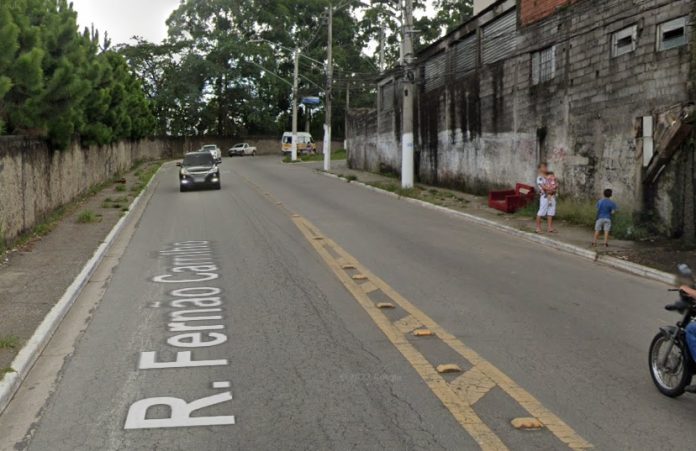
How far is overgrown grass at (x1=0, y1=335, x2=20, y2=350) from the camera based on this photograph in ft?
22.6

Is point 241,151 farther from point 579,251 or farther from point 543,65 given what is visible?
point 579,251

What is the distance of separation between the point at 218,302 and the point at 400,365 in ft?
11.6

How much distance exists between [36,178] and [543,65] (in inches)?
542

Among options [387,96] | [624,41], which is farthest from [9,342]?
[387,96]

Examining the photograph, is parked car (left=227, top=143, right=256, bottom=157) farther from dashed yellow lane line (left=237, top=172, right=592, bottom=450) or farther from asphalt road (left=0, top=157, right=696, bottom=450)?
dashed yellow lane line (left=237, top=172, right=592, bottom=450)

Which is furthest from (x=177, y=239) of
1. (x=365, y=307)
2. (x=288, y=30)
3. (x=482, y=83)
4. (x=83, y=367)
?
(x=288, y=30)

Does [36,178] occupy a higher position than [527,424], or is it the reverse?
[36,178]

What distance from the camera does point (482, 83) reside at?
24.7m

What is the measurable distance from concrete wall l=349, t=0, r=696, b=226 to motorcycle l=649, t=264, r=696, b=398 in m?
9.24

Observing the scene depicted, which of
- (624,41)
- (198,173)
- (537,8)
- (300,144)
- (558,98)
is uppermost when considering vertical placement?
(537,8)

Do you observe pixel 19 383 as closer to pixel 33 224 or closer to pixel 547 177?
pixel 33 224

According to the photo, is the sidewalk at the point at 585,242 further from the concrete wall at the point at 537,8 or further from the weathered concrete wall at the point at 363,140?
the weathered concrete wall at the point at 363,140

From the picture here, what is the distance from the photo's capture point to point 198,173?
29.0 metres

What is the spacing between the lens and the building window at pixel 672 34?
1391cm
